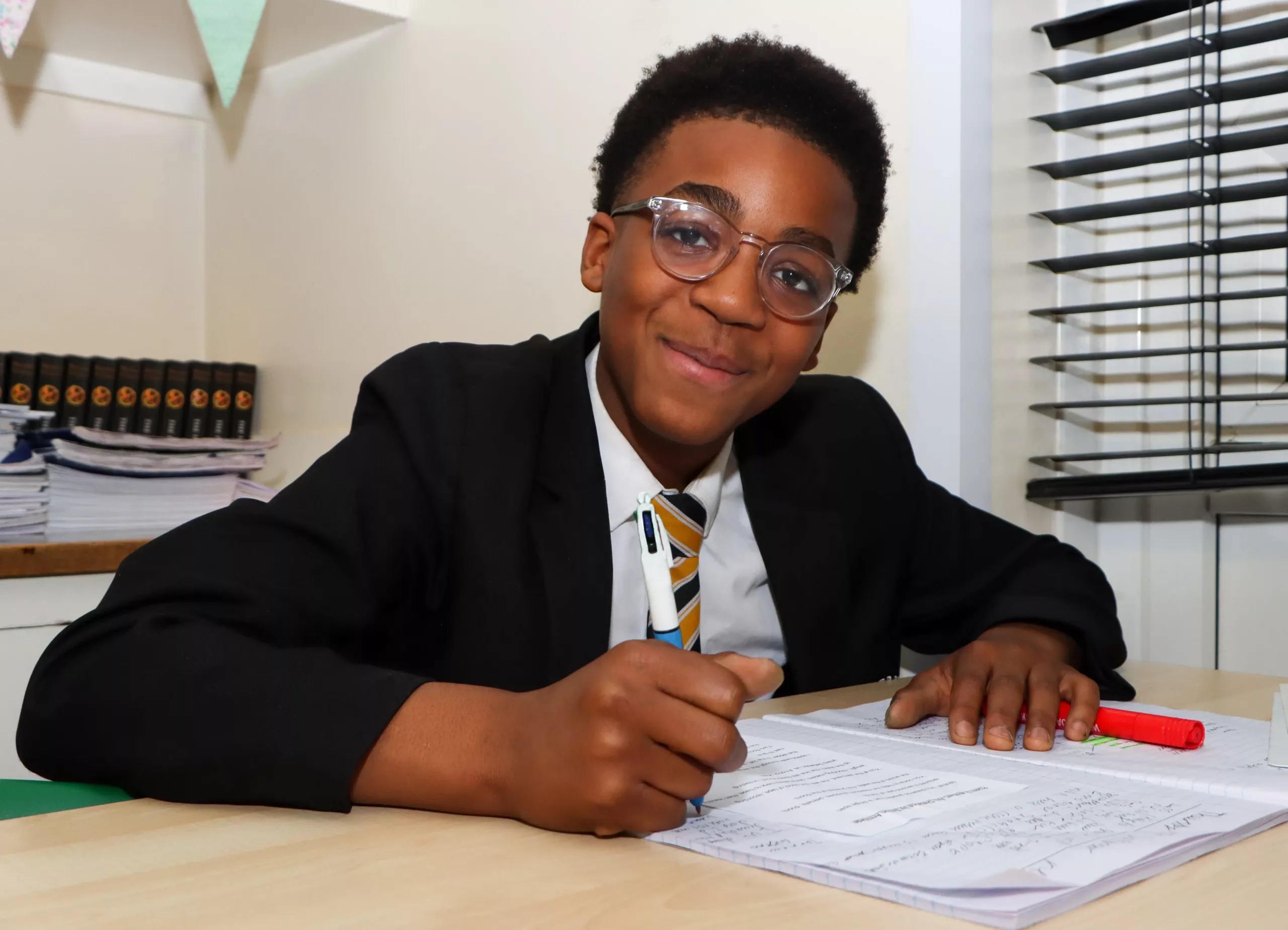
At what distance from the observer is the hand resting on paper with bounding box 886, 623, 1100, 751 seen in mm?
899

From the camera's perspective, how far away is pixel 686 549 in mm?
1128

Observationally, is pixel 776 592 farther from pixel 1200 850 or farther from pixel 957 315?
pixel 1200 850

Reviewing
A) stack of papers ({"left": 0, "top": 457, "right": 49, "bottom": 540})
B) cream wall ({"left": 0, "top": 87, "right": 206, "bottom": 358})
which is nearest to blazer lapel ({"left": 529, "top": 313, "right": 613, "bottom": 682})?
stack of papers ({"left": 0, "top": 457, "right": 49, "bottom": 540})

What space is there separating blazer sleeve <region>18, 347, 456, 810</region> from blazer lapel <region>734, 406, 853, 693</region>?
1.20 feet

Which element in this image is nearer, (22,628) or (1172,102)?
(1172,102)

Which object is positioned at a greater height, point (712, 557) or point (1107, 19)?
point (1107, 19)

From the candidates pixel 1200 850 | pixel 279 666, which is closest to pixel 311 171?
pixel 279 666

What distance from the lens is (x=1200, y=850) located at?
2.09 ft

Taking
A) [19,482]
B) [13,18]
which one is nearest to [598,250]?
[19,482]

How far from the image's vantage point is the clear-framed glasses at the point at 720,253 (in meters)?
1.06

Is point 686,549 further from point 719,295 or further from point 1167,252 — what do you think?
point 1167,252

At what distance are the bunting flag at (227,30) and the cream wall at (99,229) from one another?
18.3 inches

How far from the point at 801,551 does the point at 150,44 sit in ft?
5.41

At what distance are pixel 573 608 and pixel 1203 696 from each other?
61 centimetres
